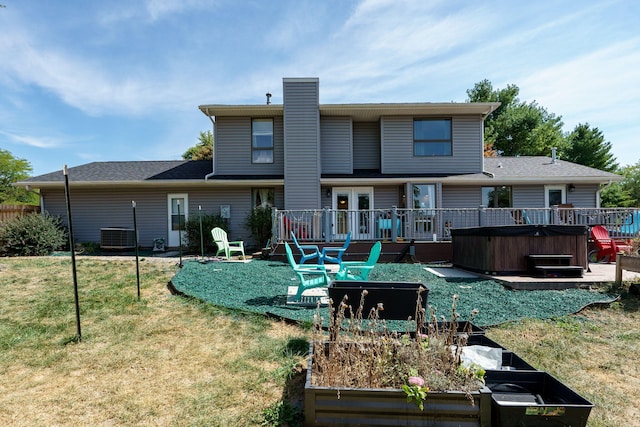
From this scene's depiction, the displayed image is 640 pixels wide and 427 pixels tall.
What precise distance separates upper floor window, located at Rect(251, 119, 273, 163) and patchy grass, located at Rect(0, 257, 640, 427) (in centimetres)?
851

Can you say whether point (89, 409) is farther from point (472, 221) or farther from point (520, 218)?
point (520, 218)

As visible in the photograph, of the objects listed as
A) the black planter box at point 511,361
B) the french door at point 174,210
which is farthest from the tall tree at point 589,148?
the black planter box at point 511,361

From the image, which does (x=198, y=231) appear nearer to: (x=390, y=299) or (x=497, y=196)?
(x=390, y=299)

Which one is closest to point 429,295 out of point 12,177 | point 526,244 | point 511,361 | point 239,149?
point 511,361

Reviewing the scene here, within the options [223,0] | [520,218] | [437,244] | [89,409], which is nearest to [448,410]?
[89,409]

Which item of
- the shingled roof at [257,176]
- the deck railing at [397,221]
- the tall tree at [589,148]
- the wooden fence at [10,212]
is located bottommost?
the deck railing at [397,221]

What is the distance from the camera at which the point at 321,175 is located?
12797 millimetres

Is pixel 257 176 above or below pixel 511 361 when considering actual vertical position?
above

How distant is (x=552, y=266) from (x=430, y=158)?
24.4 feet

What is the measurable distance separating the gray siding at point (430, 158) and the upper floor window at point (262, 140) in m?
4.55

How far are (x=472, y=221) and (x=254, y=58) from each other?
9564 mm

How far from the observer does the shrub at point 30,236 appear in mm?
10742

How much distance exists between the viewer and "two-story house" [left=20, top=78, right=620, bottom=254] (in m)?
12.5

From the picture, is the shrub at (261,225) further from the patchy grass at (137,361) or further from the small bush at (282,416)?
the small bush at (282,416)
